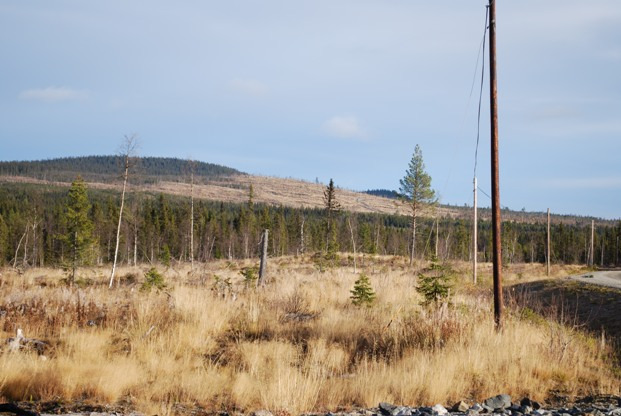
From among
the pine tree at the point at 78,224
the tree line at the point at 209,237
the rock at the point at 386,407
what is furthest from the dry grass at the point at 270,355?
the tree line at the point at 209,237

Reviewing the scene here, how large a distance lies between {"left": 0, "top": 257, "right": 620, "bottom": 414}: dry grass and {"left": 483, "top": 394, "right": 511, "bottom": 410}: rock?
57 cm

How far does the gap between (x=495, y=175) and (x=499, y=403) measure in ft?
17.1

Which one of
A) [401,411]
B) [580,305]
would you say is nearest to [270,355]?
[401,411]

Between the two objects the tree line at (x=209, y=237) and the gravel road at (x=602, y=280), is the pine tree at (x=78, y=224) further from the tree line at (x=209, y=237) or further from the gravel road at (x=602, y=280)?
the gravel road at (x=602, y=280)

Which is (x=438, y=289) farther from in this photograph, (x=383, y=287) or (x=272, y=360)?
(x=383, y=287)

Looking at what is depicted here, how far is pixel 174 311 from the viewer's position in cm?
892

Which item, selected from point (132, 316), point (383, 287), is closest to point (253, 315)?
point (132, 316)

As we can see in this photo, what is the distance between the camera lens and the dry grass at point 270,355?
548 cm

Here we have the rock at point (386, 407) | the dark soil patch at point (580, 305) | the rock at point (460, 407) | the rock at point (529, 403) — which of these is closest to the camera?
the rock at point (386, 407)

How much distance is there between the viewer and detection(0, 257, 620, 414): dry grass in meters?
5.48

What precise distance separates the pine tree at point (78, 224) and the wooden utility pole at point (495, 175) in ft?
96.2

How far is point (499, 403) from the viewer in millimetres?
5629

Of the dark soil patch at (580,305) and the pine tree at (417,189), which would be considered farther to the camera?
the pine tree at (417,189)

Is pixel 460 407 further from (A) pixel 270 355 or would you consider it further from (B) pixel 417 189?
(B) pixel 417 189
